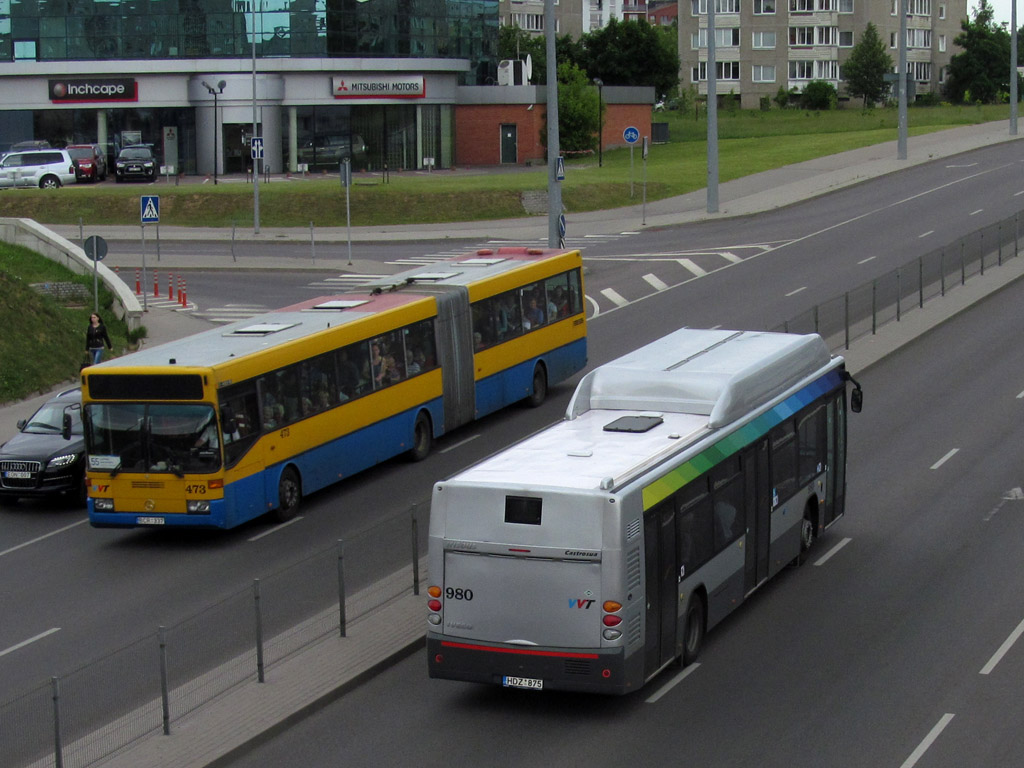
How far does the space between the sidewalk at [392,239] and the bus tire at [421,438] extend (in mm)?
7332

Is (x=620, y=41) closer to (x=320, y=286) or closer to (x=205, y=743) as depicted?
(x=320, y=286)

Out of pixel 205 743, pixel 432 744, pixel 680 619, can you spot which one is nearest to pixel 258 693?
pixel 205 743

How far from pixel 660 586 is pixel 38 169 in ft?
185

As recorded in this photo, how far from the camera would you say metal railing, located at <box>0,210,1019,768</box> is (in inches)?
475

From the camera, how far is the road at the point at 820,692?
12.1 m

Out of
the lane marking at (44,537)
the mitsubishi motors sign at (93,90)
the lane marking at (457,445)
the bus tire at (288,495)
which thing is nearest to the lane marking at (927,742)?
the bus tire at (288,495)

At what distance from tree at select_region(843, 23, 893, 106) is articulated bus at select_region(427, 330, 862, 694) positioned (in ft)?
314

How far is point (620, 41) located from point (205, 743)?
9962 centimetres

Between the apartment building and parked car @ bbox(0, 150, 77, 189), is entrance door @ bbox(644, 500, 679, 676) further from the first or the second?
the apartment building

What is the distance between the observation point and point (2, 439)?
25.3 metres

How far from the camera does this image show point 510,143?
81312 mm

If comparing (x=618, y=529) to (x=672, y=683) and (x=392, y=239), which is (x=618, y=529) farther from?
(x=392, y=239)

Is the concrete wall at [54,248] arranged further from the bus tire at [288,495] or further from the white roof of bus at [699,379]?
the white roof of bus at [699,379]

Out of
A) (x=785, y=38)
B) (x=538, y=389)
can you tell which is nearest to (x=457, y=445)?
(x=538, y=389)
